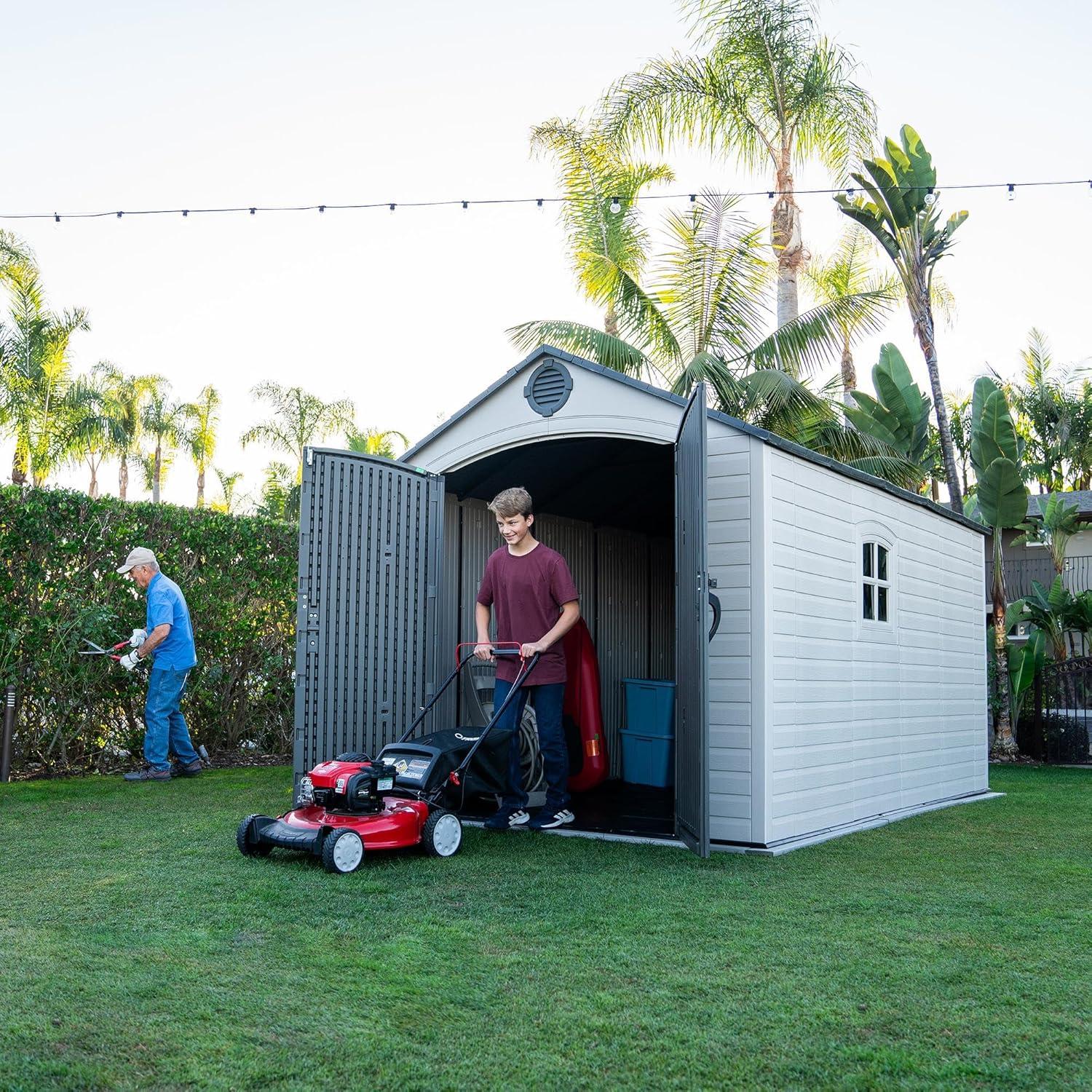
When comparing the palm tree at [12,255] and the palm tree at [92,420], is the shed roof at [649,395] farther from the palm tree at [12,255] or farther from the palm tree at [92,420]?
the palm tree at [12,255]

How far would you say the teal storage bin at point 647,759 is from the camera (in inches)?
342

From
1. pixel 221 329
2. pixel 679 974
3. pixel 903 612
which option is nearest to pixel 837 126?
pixel 903 612

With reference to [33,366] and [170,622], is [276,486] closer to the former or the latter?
[33,366]

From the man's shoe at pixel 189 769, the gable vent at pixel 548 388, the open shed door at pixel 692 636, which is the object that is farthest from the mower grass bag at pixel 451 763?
the man's shoe at pixel 189 769

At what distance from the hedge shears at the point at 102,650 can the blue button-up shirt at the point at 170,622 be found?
0.96 ft

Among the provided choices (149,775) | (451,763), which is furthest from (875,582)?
(149,775)

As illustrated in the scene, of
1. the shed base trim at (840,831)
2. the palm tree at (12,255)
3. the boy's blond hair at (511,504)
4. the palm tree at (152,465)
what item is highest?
the palm tree at (12,255)

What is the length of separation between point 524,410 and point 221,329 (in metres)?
25.7

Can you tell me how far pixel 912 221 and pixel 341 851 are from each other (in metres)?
11.4

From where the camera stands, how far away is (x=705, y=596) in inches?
223

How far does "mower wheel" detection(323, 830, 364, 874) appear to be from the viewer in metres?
4.97

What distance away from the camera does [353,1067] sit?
2.76 meters

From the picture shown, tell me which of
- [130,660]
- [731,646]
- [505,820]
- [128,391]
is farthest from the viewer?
[128,391]

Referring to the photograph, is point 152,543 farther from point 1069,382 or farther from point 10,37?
point 1069,382
